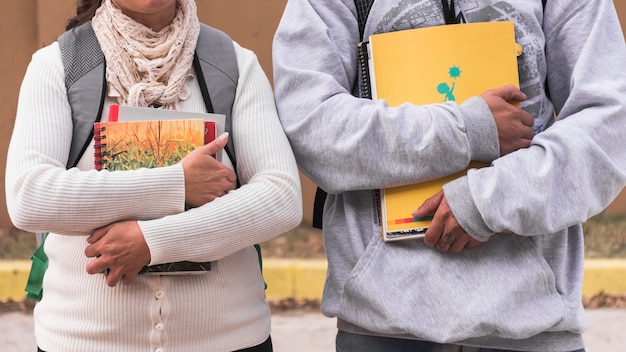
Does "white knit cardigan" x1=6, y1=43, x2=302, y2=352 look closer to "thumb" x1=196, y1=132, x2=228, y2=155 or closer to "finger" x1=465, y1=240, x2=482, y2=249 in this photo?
"thumb" x1=196, y1=132, x2=228, y2=155

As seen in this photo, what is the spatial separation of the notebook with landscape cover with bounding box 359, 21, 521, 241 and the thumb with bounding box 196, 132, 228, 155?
Result: 0.34 metres

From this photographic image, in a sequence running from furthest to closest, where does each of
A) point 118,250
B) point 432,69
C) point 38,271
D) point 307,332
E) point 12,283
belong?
1. point 12,283
2. point 307,332
3. point 38,271
4. point 432,69
5. point 118,250

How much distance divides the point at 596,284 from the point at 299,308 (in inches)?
68.4

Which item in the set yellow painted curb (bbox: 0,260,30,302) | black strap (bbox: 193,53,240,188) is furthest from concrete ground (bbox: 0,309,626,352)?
black strap (bbox: 193,53,240,188)

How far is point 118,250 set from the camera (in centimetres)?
164

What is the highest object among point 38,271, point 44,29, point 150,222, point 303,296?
point 150,222

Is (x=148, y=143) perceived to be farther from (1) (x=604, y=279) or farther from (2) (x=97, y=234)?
(1) (x=604, y=279)

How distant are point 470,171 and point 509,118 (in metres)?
0.14

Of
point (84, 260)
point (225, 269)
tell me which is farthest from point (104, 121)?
point (225, 269)

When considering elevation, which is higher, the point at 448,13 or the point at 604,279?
the point at 448,13

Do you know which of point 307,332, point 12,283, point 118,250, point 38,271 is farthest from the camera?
point 12,283

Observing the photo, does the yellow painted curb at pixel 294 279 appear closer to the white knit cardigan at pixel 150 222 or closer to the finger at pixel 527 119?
the white knit cardigan at pixel 150 222

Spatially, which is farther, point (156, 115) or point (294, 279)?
point (294, 279)

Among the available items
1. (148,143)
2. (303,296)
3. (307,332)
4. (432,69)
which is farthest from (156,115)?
(303,296)
